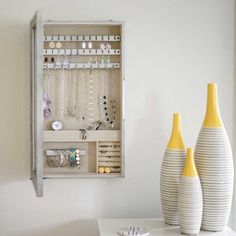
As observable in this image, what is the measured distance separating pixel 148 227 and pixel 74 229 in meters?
0.59

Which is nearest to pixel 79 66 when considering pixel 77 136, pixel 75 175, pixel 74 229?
pixel 77 136

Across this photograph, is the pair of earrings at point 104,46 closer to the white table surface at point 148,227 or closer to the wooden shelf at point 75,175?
the wooden shelf at point 75,175

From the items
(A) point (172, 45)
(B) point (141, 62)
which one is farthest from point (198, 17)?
(B) point (141, 62)

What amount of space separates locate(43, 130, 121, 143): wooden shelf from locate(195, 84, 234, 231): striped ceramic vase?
63 centimetres

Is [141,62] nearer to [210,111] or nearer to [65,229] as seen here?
[210,111]

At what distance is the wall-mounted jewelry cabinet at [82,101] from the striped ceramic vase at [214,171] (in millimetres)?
587

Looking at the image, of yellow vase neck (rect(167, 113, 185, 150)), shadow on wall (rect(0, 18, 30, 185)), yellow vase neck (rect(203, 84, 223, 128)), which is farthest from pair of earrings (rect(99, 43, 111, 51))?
yellow vase neck (rect(203, 84, 223, 128))

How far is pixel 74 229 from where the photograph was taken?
11.6 feet

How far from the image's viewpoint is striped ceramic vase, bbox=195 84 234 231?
120 inches

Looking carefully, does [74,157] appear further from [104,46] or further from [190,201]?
[190,201]

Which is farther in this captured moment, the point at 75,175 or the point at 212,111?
the point at 75,175

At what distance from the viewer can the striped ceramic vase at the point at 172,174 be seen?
316 centimetres

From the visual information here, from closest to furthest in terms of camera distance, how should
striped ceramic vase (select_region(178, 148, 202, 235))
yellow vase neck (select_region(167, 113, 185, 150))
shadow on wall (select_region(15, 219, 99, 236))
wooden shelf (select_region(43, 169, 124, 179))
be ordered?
striped ceramic vase (select_region(178, 148, 202, 235)) < yellow vase neck (select_region(167, 113, 185, 150)) < wooden shelf (select_region(43, 169, 124, 179)) < shadow on wall (select_region(15, 219, 99, 236))

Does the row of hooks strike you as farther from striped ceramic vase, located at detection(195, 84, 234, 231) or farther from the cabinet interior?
striped ceramic vase, located at detection(195, 84, 234, 231)
